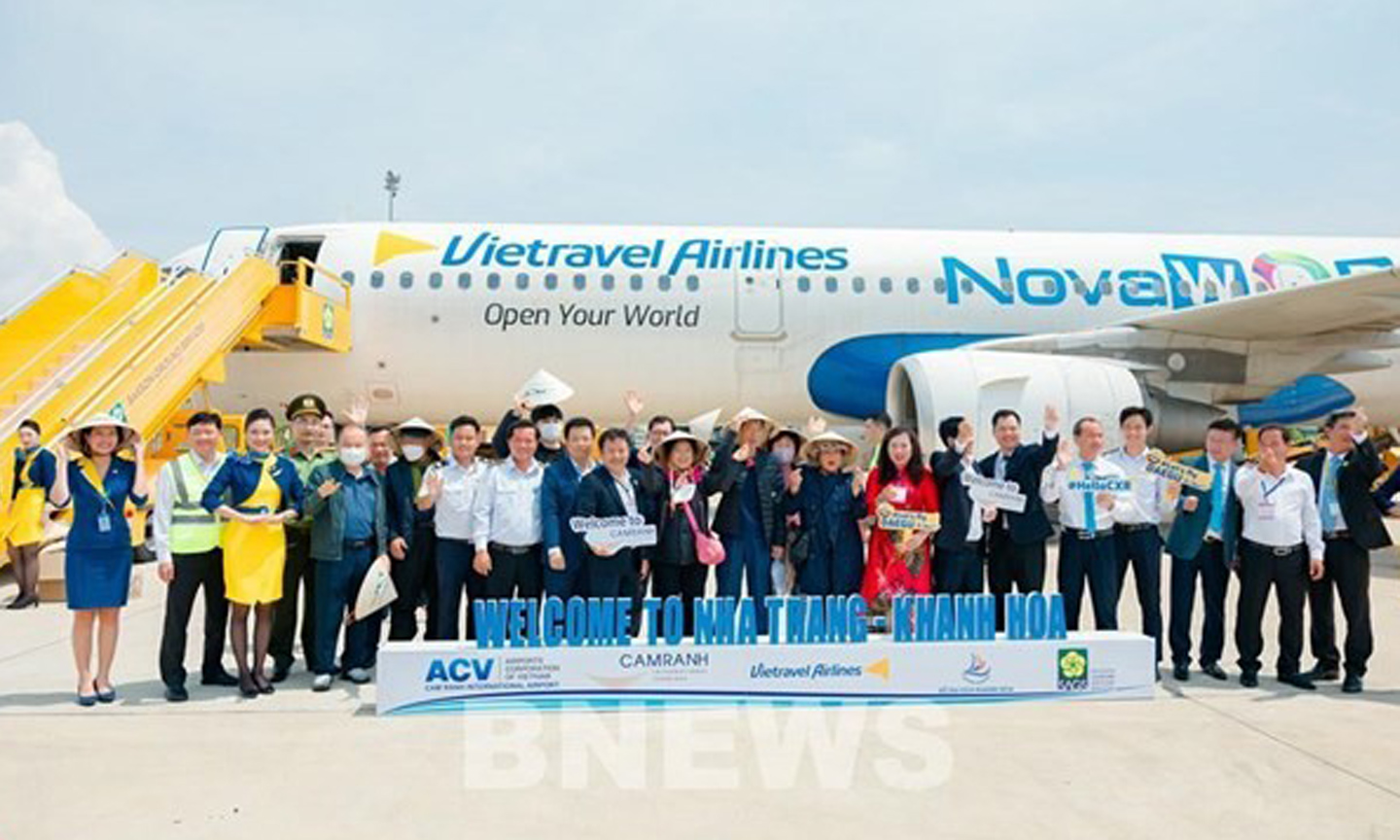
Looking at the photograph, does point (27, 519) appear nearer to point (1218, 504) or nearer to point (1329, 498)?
point (1218, 504)

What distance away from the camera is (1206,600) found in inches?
235

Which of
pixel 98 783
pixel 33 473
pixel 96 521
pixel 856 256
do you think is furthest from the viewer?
pixel 856 256

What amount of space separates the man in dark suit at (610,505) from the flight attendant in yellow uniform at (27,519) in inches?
193

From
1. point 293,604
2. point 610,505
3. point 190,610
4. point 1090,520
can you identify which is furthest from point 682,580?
point 190,610

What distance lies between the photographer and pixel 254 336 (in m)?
11.1

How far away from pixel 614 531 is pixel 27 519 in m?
5.66

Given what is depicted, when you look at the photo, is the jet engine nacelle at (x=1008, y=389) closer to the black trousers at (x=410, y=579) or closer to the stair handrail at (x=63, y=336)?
the black trousers at (x=410, y=579)

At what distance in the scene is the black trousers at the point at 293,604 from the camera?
226 inches

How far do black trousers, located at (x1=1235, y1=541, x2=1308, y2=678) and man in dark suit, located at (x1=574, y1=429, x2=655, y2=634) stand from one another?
3419 mm

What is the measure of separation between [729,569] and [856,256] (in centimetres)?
766

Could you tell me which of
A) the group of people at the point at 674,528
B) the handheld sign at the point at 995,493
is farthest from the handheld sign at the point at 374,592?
the handheld sign at the point at 995,493

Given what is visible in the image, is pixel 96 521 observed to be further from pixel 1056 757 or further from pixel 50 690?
pixel 1056 757

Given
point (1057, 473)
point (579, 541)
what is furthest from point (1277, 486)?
point (579, 541)

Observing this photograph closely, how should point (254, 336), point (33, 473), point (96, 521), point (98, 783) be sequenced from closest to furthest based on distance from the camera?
point (98, 783) → point (96, 521) → point (33, 473) → point (254, 336)
